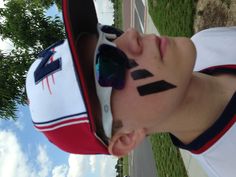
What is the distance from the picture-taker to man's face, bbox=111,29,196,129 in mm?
2697

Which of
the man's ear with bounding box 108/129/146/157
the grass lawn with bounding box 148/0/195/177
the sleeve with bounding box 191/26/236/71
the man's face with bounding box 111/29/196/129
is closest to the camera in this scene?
the man's face with bounding box 111/29/196/129

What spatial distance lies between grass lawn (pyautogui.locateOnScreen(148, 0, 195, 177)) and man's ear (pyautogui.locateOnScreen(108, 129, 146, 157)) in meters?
3.98

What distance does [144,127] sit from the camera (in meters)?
2.86

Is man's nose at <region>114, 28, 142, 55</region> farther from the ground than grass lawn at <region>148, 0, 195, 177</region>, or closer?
farther from the ground

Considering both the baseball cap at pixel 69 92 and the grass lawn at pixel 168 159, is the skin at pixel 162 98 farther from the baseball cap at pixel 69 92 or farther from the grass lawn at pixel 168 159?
the grass lawn at pixel 168 159

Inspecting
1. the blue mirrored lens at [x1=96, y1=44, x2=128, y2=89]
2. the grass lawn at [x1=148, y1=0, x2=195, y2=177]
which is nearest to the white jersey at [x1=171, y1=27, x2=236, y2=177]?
the blue mirrored lens at [x1=96, y1=44, x2=128, y2=89]

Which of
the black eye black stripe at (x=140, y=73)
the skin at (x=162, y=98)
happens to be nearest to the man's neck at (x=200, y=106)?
the skin at (x=162, y=98)

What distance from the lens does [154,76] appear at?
271 cm

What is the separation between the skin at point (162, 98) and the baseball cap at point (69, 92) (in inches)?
6.3

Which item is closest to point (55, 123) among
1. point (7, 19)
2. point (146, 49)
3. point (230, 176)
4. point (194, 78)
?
point (146, 49)

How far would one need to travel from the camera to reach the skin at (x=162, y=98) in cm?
270

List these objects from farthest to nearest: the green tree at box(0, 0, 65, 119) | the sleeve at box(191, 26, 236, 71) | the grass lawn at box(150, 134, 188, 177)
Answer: the grass lawn at box(150, 134, 188, 177) < the green tree at box(0, 0, 65, 119) < the sleeve at box(191, 26, 236, 71)

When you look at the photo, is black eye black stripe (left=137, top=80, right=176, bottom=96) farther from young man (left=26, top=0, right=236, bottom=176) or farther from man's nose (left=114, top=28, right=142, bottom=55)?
man's nose (left=114, top=28, right=142, bottom=55)

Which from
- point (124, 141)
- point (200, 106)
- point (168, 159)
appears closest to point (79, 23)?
point (124, 141)
